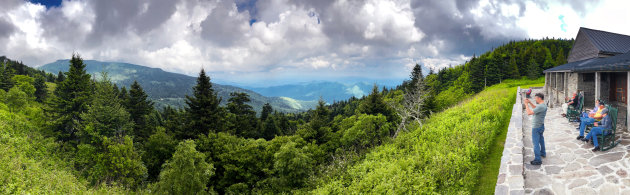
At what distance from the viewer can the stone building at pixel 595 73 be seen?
1450cm

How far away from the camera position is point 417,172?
865 cm

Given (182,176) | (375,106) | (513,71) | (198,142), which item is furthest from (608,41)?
(513,71)

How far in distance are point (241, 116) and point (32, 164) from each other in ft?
71.0

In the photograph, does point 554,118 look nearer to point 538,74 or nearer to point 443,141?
point 443,141

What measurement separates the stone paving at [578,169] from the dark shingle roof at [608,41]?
19776 mm

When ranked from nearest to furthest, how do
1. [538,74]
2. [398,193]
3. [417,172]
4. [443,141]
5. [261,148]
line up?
[398,193]
[417,172]
[443,141]
[261,148]
[538,74]

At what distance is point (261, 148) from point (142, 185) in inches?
428

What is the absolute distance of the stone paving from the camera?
586 cm

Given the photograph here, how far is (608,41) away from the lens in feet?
75.5

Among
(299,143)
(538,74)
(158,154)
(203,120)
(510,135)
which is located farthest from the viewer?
(538,74)

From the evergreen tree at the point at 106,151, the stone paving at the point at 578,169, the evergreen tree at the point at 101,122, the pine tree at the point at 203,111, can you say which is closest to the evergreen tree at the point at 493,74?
the stone paving at the point at 578,169

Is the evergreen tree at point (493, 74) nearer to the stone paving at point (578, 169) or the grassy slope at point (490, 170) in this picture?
the stone paving at point (578, 169)

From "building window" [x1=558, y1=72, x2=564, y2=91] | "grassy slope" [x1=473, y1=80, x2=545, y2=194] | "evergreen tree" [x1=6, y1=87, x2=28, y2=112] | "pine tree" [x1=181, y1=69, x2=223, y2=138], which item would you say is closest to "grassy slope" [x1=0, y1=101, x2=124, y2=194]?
"evergreen tree" [x1=6, y1=87, x2=28, y2=112]

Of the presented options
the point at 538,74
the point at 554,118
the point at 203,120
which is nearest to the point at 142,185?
the point at 203,120
